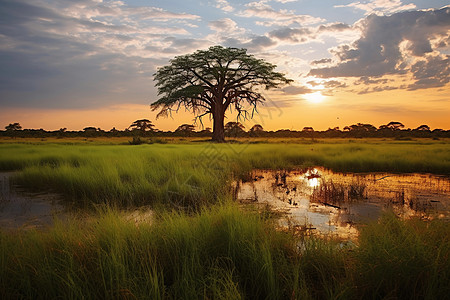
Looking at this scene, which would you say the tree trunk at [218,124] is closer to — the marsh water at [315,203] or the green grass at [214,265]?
the marsh water at [315,203]

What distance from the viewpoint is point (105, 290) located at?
1.89 m

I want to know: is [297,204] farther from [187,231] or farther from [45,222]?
[45,222]

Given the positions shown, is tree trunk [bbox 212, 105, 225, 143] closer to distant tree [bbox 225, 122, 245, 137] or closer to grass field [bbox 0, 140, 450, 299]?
distant tree [bbox 225, 122, 245, 137]

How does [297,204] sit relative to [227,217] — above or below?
below

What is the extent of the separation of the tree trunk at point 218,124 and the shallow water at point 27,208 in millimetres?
20456

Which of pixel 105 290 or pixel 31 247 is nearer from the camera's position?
pixel 105 290

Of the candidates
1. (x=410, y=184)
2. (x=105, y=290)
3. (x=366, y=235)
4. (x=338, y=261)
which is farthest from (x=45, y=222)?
(x=410, y=184)

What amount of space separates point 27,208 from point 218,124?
22332 mm

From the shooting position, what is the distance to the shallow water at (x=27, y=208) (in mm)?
3789

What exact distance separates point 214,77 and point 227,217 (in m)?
24.3

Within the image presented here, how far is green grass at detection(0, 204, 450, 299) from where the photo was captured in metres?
1.97

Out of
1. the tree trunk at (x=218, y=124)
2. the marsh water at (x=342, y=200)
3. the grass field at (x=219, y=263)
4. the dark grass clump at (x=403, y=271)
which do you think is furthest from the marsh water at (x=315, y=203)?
the tree trunk at (x=218, y=124)

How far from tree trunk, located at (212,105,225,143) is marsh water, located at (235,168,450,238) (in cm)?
1863

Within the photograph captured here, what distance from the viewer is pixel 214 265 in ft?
7.91
